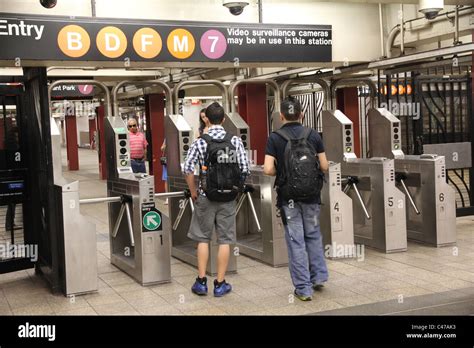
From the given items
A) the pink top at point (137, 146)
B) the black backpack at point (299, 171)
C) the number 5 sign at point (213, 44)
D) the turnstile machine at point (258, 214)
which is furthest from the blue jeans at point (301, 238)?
the pink top at point (137, 146)

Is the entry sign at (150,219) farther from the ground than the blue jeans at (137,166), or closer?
closer

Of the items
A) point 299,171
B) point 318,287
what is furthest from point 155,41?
point 318,287

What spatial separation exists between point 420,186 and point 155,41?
2.90m

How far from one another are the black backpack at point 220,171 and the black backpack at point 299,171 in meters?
0.34

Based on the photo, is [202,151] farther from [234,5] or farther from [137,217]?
[234,5]

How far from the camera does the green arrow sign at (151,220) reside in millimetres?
4859

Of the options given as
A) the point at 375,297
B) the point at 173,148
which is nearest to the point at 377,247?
the point at 375,297

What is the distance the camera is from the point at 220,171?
14.2 ft

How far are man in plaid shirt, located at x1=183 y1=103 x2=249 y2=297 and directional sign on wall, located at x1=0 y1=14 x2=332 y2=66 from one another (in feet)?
2.74

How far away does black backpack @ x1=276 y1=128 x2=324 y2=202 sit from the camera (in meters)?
4.17

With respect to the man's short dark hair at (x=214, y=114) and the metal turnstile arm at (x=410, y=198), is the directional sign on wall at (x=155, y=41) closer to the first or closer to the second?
the man's short dark hair at (x=214, y=114)

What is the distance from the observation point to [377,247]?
5.95 metres

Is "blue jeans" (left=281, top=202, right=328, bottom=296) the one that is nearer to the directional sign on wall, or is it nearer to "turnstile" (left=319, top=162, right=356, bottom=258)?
"turnstile" (left=319, top=162, right=356, bottom=258)
